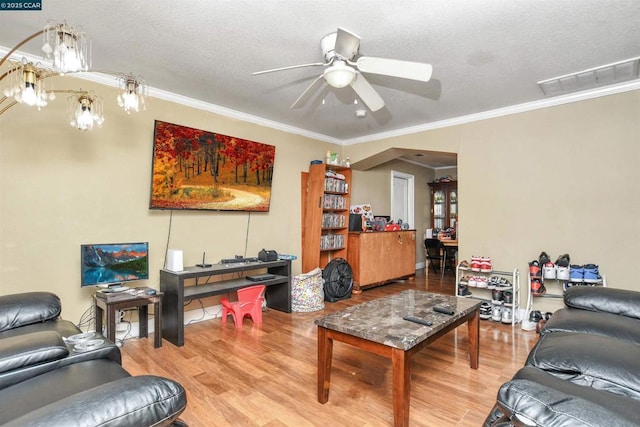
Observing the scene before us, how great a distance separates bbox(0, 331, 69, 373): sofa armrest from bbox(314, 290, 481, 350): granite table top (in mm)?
Result: 1344

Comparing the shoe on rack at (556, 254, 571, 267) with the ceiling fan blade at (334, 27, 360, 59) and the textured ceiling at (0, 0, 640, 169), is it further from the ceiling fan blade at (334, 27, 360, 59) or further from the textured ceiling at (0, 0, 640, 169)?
the ceiling fan blade at (334, 27, 360, 59)

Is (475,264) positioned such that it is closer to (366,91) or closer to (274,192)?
(366,91)

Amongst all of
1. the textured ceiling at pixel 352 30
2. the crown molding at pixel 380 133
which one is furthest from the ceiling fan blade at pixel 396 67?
the crown molding at pixel 380 133

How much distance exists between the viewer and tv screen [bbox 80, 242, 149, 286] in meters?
2.86

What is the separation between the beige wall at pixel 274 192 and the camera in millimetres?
2791

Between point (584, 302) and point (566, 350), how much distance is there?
88 centimetres

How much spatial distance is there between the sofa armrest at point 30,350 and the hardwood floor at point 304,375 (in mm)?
838

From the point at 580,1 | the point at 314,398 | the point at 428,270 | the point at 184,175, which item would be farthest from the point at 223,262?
the point at 428,270

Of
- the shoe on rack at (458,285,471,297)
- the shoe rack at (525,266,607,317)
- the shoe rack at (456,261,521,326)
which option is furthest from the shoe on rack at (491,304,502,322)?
the shoe on rack at (458,285,471,297)

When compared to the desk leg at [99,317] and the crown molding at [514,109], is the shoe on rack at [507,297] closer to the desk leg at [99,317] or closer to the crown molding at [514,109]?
the crown molding at [514,109]

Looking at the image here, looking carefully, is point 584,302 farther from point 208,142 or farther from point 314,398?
point 208,142

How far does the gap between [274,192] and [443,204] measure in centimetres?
475

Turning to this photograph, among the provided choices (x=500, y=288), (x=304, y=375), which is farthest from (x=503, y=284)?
(x=304, y=375)

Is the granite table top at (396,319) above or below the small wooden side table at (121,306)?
above
